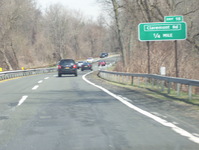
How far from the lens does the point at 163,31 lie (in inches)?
687

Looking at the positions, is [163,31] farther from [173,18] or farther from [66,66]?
[66,66]

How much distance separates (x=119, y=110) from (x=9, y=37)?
155 feet

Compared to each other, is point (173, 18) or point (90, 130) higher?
point (173, 18)

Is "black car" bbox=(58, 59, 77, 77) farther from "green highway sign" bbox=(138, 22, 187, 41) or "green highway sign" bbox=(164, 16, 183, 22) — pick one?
"green highway sign" bbox=(164, 16, 183, 22)

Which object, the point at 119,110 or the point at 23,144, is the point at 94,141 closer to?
the point at 23,144

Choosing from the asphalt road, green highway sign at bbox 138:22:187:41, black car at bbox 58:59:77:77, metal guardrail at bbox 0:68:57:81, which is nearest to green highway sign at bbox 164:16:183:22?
green highway sign at bbox 138:22:187:41

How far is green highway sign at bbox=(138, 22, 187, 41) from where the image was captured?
54.8 feet

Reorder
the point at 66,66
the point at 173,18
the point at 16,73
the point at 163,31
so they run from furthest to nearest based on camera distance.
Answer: the point at 16,73
the point at 66,66
the point at 163,31
the point at 173,18

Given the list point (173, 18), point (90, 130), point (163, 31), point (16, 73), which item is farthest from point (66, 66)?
point (90, 130)

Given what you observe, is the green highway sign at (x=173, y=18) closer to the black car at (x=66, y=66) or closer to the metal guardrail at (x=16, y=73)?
the black car at (x=66, y=66)

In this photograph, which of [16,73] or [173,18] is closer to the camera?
[173,18]

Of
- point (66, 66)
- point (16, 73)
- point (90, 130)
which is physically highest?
point (66, 66)

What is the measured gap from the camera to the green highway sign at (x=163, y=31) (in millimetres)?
16703

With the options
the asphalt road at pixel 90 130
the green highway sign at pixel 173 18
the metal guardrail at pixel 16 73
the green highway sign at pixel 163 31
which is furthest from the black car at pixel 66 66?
the asphalt road at pixel 90 130
